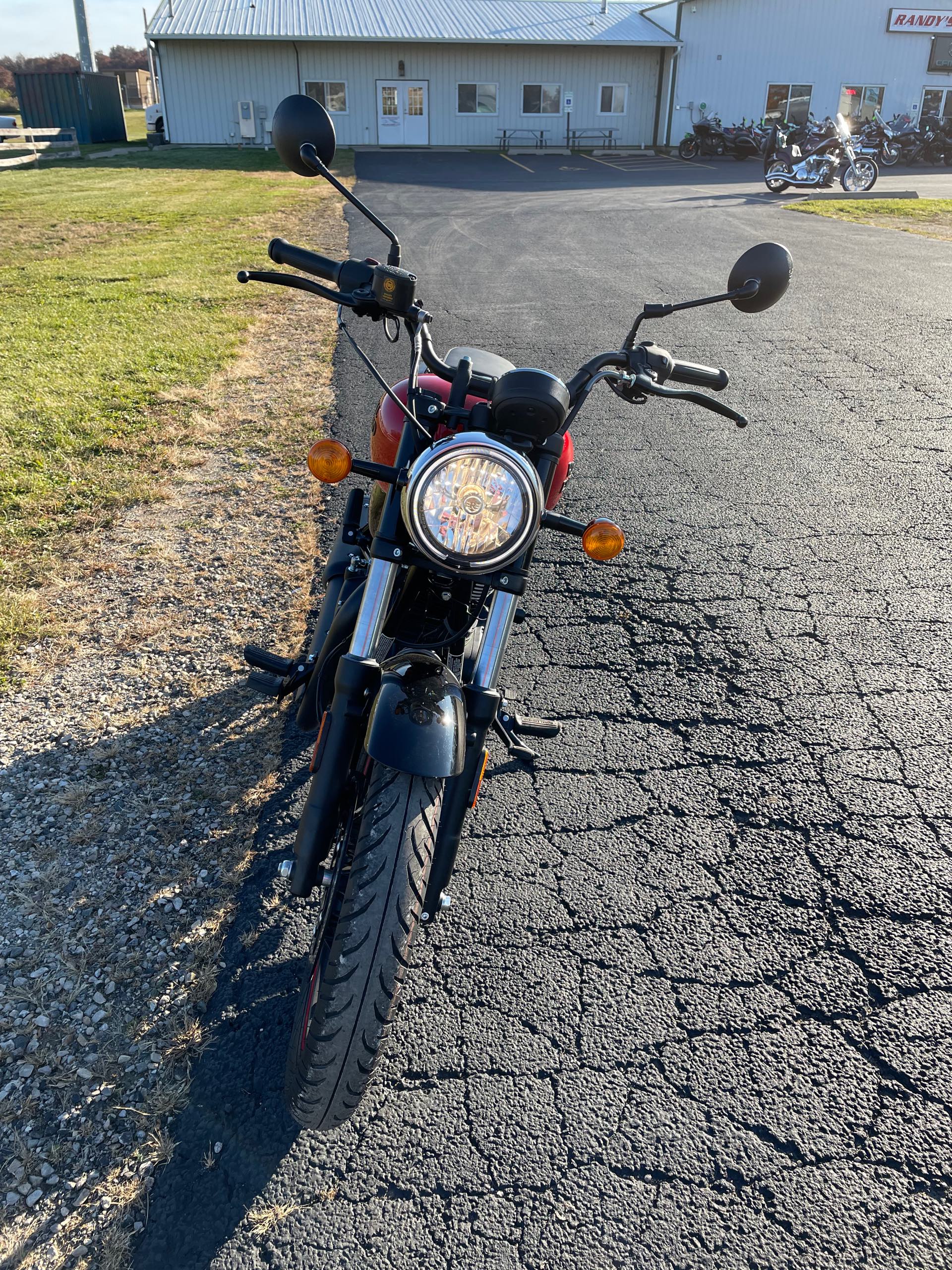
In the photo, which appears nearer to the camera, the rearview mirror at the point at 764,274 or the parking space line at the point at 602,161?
the rearview mirror at the point at 764,274

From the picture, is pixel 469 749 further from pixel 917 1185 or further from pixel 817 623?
pixel 817 623

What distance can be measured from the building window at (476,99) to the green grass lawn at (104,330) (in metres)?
16.9

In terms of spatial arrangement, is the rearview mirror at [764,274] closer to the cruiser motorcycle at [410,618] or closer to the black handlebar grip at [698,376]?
the cruiser motorcycle at [410,618]

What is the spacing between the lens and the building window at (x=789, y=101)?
33.3 m

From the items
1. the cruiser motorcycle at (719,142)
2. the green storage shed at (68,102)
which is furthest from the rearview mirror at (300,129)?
the green storage shed at (68,102)

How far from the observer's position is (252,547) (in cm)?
465

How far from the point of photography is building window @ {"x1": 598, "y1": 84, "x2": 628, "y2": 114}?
111ft

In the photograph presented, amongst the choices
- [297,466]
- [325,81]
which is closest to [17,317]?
[297,466]

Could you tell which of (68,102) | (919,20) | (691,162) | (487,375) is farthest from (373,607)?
(919,20)

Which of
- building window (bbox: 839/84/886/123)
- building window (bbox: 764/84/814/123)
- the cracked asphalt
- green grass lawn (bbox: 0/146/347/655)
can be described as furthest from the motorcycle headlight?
building window (bbox: 839/84/886/123)

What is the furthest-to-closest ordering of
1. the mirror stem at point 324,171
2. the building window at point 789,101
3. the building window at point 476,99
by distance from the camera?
1. the building window at point 789,101
2. the building window at point 476,99
3. the mirror stem at point 324,171

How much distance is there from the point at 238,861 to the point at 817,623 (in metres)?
2.81

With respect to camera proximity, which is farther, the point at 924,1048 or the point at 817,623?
A: the point at 817,623

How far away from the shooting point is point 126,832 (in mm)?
2857
